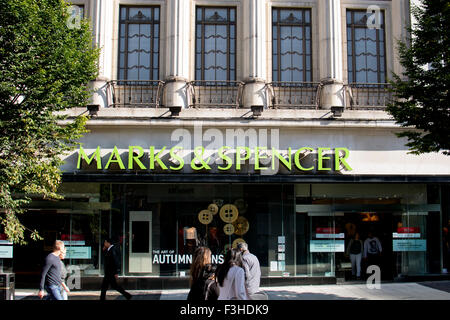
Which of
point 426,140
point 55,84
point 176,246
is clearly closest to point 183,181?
point 176,246

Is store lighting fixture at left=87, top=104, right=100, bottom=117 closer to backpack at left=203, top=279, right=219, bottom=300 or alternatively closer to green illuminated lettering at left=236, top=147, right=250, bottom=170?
green illuminated lettering at left=236, top=147, right=250, bottom=170

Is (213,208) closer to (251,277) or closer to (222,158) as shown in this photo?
(222,158)

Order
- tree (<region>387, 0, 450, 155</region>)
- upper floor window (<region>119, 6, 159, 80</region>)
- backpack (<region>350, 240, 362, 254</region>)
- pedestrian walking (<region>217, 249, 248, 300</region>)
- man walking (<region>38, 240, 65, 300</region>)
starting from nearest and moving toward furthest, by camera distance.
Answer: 1. pedestrian walking (<region>217, 249, 248, 300</region>)
2. man walking (<region>38, 240, 65, 300</region>)
3. tree (<region>387, 0, 450, 155</region>)
4. backpack (<region>350, 240, 362, 254</region>)
5. upper floor window (<region>119, 6, 159, 80</region>)

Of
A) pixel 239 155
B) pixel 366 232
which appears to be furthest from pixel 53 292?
pixel 366 232

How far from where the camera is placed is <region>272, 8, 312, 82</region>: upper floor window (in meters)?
18.0

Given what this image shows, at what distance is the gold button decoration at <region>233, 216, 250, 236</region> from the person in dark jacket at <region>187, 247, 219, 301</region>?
944 cm

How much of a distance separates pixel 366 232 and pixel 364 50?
22.7 ft

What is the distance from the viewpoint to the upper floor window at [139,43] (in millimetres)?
17672

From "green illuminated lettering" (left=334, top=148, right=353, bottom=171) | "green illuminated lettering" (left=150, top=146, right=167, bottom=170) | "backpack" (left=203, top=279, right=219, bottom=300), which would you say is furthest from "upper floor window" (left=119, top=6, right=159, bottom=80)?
"backpack" (left=203, top=279, right=219, bottom=300)

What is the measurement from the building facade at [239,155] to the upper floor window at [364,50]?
140 mm

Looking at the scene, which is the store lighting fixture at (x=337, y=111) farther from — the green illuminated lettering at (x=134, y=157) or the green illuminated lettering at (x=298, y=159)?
the green illuminated lettering at (x=134, y=157)

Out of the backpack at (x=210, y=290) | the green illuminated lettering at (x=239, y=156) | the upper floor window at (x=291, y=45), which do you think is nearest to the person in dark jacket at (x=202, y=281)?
the backpack at (x=210, y=290)

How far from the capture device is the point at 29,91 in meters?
12.0
